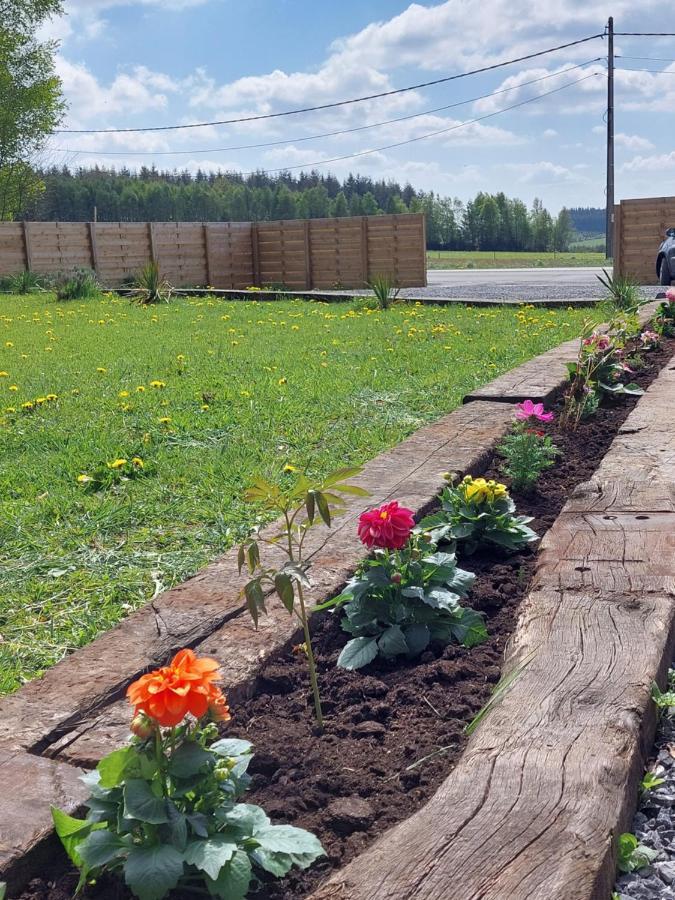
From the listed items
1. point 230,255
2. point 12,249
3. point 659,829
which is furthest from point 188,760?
point 230,255

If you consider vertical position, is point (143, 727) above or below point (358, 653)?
above

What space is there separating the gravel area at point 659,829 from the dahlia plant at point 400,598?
19.0 inches

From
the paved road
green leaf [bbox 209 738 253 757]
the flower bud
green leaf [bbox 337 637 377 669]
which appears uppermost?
the paved road

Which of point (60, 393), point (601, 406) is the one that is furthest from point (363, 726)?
point (60, 393)

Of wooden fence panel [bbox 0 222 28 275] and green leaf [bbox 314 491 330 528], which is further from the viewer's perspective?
wooden fence panel [bbox 0 222 28 275]

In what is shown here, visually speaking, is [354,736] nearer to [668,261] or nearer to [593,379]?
[593,379]

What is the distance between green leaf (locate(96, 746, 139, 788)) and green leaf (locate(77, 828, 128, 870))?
69 mm

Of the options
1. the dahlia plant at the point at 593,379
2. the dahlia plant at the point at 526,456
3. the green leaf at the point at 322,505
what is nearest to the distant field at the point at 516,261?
the dahlia plant at the point at 593,379

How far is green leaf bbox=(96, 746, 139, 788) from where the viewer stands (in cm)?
118

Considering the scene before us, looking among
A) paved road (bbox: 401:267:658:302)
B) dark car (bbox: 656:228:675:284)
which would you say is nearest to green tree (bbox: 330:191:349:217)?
paved road (bbox: 401:267:658:302)

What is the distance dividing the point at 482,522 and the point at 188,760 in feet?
4.97

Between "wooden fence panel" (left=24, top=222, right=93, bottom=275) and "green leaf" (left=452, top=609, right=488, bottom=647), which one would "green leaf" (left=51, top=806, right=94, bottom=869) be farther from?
"wooden fence panel" (left=24, top=222, right=93, bottom=275)

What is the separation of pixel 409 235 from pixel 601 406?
1486 centimetres

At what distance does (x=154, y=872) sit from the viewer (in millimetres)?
1112
